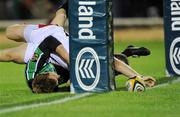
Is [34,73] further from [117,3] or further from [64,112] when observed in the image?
[117,3]

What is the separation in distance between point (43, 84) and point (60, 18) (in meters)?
1.80

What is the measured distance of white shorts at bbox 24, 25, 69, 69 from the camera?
459 inches

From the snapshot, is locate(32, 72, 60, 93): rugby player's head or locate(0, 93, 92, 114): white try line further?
locate(32, 72, 60, 93): rugby player's head

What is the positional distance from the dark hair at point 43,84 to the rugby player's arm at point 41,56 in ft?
0.70

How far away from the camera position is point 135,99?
1056 cm

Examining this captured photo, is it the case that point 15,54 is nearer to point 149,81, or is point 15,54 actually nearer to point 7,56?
point 7,56

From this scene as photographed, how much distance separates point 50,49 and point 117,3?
17337mm

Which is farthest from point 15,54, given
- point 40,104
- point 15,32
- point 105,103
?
point 105,103

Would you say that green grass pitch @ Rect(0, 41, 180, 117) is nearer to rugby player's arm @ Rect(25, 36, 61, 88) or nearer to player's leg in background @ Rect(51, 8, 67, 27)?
rugby player's arm @ Rect(25, 36, 61, 88)

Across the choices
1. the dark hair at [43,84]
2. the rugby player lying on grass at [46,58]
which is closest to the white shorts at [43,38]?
the rugby player lying on grass at [46,58]

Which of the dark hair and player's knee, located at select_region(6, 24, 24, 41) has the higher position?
player's knee, located at select_region(6, 24, 24, 41)

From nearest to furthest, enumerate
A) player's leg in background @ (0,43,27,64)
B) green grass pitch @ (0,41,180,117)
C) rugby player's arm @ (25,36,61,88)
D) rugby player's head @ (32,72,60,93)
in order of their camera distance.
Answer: green grass pitch @ (0,41,180,117)
rugby player's head @ (32,72,60,93)
rugby player's arm @ (25,36,61,88)
player's leg in background @ (0,43,27,64)

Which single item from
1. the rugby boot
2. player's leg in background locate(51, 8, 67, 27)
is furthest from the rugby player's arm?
the rugby boot

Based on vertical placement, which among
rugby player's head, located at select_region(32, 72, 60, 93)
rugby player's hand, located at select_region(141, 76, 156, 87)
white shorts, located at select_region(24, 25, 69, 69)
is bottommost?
rugby player's hand, located at select_region(141, 76, 156, 87)
